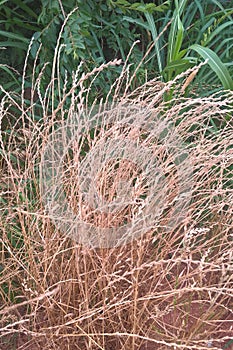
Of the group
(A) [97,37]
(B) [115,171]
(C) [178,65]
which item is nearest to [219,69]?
(C) [178,65]

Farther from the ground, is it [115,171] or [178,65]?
[178,65]

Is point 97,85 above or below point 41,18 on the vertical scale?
below

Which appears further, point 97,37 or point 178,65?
point 97,37

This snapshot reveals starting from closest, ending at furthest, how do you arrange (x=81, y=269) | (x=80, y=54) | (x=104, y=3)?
1. (x=81, y=269)
2. (x=80, y=54)
3. (x=104, y=3)

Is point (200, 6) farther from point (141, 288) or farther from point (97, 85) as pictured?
point (141, 288)

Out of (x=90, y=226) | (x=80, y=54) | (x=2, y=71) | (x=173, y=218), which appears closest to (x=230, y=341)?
(x=173, y=218)

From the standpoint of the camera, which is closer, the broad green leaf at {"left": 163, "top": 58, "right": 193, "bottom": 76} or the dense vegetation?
the dense vegetation

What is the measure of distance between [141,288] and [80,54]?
0.92 m

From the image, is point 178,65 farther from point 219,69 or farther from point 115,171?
point 115,171

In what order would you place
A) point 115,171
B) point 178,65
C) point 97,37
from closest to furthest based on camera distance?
point 115,171
point 178,65
point 97,37

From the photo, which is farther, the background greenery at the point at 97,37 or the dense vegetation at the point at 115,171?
the background greenery at the point at 97,37

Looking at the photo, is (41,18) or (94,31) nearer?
(41,18)

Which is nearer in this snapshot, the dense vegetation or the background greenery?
the dense vegetation

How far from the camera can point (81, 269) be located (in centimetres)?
153
